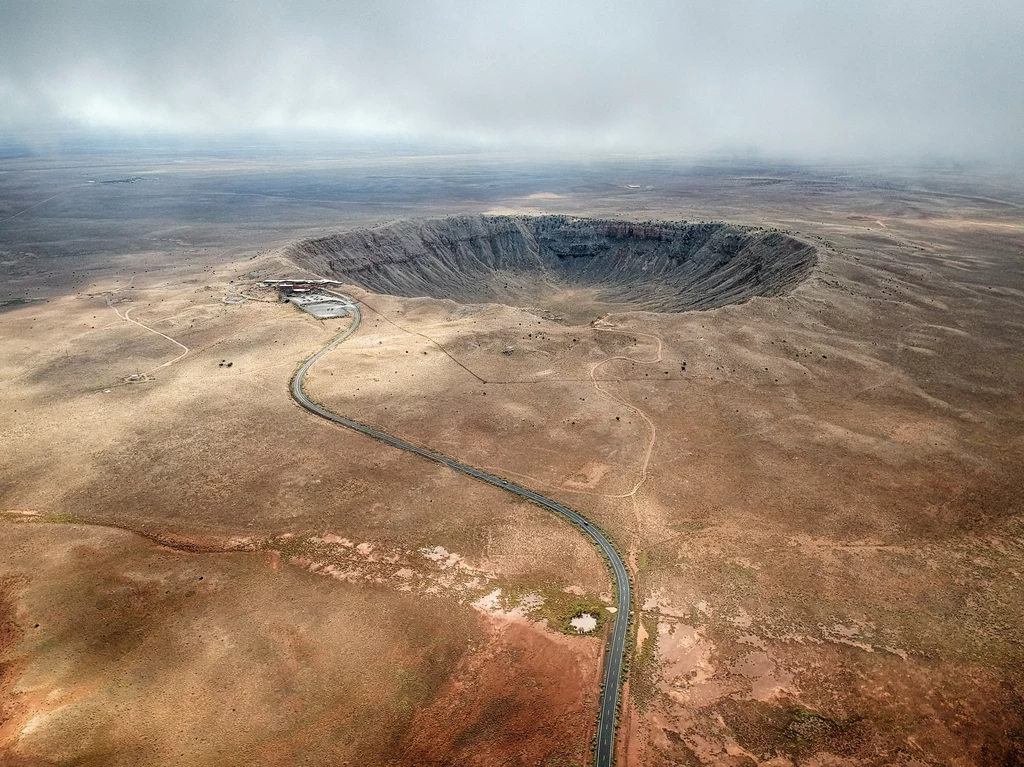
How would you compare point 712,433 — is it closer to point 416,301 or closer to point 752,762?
point 752,762

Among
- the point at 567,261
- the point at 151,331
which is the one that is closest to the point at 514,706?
the point at 151,331

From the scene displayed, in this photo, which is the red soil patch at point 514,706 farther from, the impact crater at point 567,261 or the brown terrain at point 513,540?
the impact crater at point 567,261

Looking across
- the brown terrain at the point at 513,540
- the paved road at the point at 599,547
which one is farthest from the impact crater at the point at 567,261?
the paved road at the point at 599,547

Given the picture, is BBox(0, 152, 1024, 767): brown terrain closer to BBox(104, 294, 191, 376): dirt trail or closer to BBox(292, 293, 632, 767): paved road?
BBox(292, 293, 632, 767): paved road

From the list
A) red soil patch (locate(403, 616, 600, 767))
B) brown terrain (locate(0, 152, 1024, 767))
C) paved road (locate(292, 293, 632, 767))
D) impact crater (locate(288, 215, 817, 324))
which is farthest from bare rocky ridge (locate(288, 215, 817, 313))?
red soil patch (locate(403, 616, 600, 767))

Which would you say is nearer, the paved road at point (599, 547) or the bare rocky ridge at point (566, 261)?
the paved road at point (599, 547)
